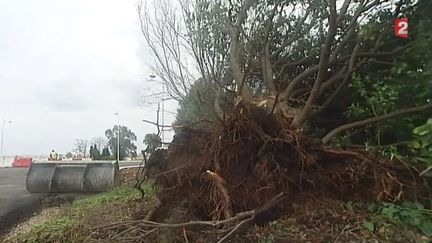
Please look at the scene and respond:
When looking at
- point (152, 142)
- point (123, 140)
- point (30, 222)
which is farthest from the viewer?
point (123, 140)

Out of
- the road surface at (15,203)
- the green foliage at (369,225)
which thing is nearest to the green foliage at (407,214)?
the green foliage at (369,225)

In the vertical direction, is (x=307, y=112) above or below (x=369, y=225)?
above

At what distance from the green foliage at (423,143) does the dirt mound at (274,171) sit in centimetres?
38

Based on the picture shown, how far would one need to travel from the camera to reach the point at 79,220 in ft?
23.5

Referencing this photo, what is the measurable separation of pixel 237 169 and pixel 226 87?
175 cm

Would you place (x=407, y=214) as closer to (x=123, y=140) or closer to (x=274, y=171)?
Answer: (x=274, y=171)

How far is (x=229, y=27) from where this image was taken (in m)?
8.91

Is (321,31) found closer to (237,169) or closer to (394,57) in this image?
(394,57)

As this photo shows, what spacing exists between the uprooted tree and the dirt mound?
1cm

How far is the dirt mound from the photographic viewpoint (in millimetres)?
5465

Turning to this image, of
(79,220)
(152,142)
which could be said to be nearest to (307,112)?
(152,142)

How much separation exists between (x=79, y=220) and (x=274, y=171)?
11.4ft

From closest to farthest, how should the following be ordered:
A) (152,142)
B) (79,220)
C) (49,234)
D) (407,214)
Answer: (407,214)
(49,234)
(79,220)
(152,142)

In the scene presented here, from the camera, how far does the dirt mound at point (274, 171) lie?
5.46 m
